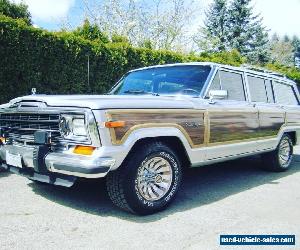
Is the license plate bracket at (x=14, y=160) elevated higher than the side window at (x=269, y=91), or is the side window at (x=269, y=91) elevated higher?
the side window at (x=269, y=91)

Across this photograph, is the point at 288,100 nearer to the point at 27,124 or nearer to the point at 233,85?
the point at 233,85

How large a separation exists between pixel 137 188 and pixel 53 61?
6259 mm

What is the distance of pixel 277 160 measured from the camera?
21.3 ft

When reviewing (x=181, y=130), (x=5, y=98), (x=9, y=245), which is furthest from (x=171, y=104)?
(x=5, y=98)

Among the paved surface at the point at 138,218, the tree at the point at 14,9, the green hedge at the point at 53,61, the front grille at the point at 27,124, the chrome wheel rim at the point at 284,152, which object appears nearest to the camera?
the paved surface at the point at 138,218

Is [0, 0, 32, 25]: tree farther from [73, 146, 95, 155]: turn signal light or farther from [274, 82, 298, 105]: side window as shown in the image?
[73, 146, 95, 155]: turn signal light

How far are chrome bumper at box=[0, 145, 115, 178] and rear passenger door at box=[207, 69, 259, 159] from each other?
169 cm

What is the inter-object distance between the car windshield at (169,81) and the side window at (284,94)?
91.0 inches

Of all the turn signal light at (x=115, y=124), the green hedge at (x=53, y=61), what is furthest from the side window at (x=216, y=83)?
the green hedge at (x=53, y=61)

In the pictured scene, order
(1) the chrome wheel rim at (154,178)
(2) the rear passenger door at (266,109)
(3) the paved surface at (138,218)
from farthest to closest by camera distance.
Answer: (2) the rear passenger door at (266,109)
(1) the chrome wheel rim at (154,178)
(3) the paved surface at (138,218)

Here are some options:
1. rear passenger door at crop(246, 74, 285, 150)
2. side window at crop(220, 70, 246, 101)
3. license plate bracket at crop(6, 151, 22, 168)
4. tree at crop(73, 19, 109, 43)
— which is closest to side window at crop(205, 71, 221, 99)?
side window at crop(220, 70, 246, 101)

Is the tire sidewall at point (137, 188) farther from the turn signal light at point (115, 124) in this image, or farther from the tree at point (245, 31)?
the tree at point (245, 31)

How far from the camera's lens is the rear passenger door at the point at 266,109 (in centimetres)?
586

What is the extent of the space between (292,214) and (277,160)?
2492mm
